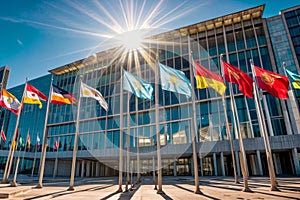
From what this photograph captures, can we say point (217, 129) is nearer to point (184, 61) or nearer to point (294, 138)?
point (294, 138)

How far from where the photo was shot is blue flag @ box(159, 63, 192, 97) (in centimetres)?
1104

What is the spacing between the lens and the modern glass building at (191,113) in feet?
95.9

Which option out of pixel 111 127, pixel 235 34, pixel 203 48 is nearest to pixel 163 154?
pixel 111 127

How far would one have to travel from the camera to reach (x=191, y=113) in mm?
32625

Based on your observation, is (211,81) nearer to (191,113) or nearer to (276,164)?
(191,113)

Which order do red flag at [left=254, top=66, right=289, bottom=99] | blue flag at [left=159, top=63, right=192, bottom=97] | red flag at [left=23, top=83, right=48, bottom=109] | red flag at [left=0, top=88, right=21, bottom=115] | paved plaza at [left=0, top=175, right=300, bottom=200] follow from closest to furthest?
paved plaza at [left=0, top=175, right=300, bottom=200], blue flag at [left=159, top=63, right=192, bottom=97], red flag at [left=254, top=66, right=289, bottom=99], red flag at [left=23, top=83, right=48, bottom=109], red flag at [left=0, top=88, right=21, bottom=115]

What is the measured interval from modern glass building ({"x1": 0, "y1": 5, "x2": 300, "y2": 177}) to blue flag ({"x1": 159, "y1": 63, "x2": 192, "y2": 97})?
20719mm

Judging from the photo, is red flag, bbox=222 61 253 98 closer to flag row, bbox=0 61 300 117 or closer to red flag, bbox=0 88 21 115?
flag row, bbox=0 61 300 117

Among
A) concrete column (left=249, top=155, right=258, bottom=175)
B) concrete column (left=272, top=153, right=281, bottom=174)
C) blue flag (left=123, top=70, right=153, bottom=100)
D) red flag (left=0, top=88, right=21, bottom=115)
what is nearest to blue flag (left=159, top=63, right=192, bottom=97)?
blue flag (left=123, top=70, right=153, bottom=100)

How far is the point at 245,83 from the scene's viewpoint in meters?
12.0

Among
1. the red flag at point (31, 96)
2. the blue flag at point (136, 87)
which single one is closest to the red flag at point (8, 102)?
the red flag at point (31, 96)

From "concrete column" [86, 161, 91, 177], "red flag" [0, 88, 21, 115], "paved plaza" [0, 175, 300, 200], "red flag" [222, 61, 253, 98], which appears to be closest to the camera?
"paved plaza" [0, 175, 300, 200]

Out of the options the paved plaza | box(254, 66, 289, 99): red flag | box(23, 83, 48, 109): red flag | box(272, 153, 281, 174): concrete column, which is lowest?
the paved plaza

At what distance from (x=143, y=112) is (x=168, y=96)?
5.85 m
